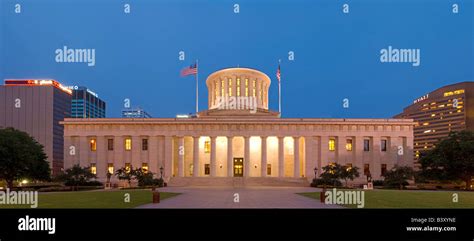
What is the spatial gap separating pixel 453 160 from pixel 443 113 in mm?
120192

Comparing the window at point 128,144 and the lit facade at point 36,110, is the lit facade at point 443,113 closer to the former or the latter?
the window at point 128,144

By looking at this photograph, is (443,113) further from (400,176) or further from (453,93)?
(400,176)

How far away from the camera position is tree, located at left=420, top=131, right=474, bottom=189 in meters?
43.5

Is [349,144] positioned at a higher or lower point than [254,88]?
lower

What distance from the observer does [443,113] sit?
5802 inches

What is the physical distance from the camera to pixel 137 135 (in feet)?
206

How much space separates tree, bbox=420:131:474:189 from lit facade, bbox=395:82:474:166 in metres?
102

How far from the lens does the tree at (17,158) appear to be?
136ft

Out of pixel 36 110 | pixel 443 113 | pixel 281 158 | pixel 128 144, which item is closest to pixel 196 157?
pixel 128 144

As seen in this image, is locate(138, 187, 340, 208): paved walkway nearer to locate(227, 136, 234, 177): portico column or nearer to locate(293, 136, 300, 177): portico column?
locate(227, 136, 234, 177): portico column

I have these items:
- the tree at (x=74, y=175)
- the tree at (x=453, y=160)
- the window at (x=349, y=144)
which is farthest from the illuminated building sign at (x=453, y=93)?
the tree at (x=74, y=175)
